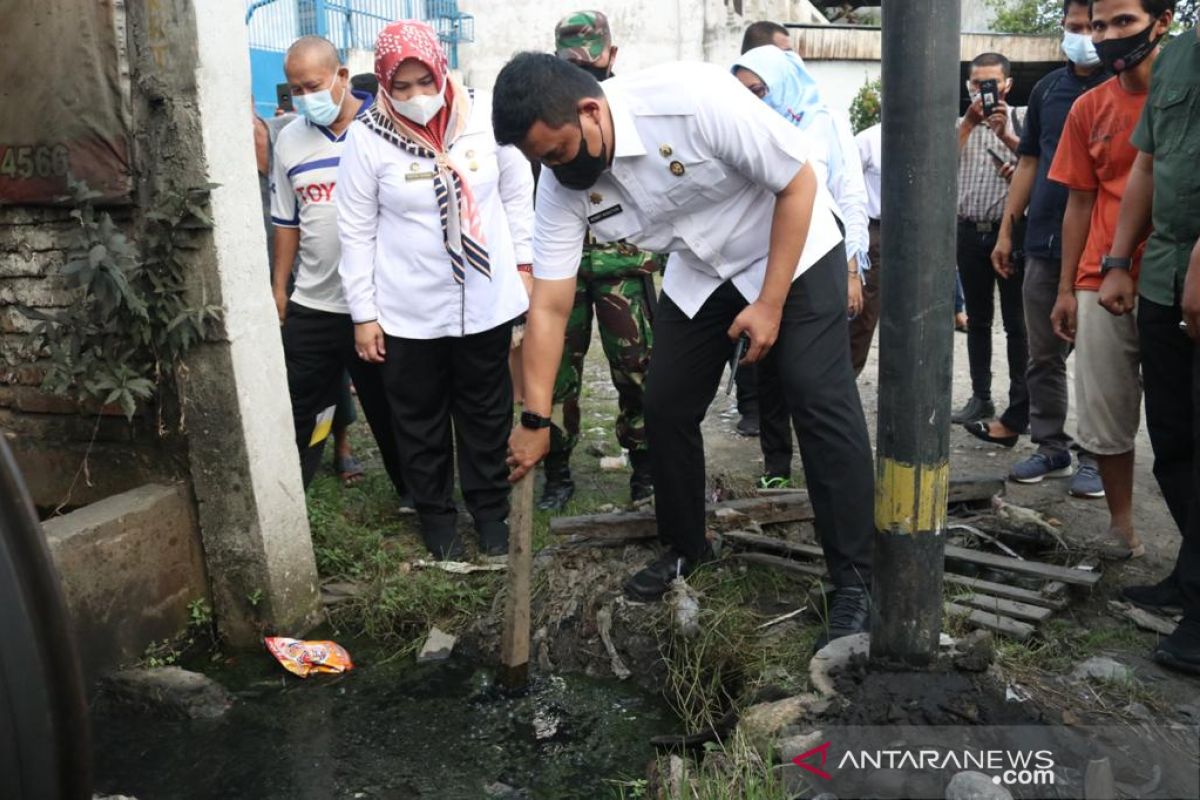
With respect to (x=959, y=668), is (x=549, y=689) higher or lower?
lower

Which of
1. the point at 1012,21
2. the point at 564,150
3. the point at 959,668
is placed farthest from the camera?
the point at 1012,21

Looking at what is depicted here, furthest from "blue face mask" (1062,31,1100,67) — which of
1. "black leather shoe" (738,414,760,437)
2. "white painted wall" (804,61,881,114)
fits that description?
"white painted wall" (804,61,881,114)

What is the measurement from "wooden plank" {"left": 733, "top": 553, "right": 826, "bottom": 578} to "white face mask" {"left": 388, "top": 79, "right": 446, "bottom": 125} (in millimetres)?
1929

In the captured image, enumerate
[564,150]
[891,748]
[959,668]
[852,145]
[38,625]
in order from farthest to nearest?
[852,145]
[564,150]
[959,668]
[891,748]
[38,625]

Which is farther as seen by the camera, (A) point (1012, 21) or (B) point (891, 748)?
(A) point (1012, 21)

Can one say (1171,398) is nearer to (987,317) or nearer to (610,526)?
(610,526)

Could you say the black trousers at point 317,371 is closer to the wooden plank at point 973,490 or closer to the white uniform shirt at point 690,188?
the white uniform shirt at point 690,188

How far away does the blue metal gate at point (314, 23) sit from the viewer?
468 inches

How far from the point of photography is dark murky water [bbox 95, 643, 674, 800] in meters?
2.98

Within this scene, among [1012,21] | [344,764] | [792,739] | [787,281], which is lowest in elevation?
[344,764]

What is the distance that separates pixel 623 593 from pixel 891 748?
1.45 m

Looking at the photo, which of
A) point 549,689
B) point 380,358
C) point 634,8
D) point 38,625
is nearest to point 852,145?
point 380,358

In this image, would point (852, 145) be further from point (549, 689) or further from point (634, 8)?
point (634, 8)

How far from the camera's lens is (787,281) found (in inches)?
119
